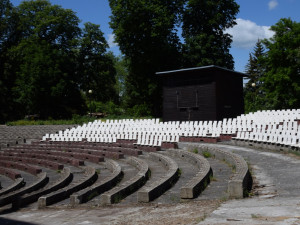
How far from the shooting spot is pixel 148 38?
135 ft

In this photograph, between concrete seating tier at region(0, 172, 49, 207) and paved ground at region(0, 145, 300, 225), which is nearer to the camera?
paved ground at region(0, 145, 300, 225)

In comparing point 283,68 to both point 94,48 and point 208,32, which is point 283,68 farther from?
point 94,48

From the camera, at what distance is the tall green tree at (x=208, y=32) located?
134ft

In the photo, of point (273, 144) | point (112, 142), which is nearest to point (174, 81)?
point (112, 142)

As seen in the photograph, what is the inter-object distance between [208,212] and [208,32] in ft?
129

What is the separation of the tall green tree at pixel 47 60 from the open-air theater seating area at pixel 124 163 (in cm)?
2255

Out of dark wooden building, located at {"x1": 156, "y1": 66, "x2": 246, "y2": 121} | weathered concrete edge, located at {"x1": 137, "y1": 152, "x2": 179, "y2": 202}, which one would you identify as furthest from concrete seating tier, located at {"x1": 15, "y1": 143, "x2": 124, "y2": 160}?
→ dark wooden building, located at {"x1": 156, "y1": 66, "x2": 246, "y2": 121}

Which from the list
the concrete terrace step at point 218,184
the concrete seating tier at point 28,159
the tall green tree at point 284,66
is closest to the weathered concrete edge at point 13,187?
the concrete seating tier at point 28,159

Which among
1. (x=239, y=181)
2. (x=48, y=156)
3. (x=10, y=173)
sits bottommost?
(x=10, y=173)

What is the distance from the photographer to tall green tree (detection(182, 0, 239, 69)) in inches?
1606

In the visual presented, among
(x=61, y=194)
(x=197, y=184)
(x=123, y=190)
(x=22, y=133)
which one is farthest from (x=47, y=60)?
(x=197, y=184)

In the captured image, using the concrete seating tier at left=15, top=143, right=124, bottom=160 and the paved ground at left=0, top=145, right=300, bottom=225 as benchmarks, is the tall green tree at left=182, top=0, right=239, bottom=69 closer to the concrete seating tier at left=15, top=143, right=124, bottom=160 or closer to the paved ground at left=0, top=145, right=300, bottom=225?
the concrete seating tier at left=15, top=143, right=124, bottom=160

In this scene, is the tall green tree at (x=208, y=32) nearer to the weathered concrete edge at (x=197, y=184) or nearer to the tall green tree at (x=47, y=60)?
the tall green tree at (x=47, y=60)

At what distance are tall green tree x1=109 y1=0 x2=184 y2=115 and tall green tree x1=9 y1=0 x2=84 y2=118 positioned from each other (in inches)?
383
